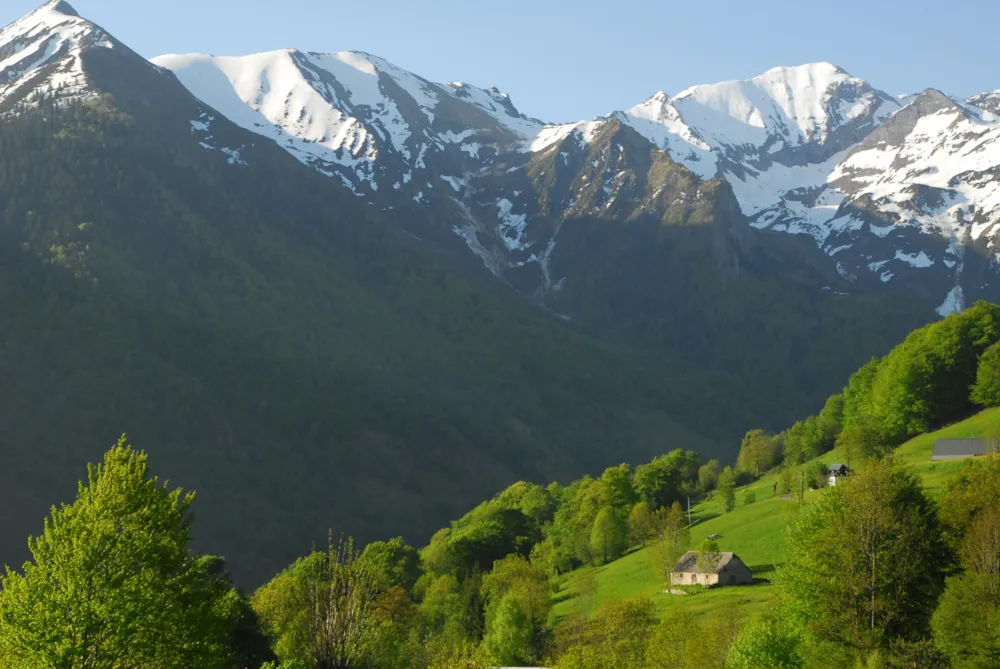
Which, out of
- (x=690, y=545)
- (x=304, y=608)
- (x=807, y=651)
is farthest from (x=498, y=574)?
(x=807, y=651)

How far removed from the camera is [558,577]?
110438mm

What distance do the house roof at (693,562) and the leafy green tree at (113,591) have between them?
2188 inches

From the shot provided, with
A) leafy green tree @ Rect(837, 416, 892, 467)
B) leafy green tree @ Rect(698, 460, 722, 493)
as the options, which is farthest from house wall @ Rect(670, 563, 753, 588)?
leafy green tree @ Rect(698, 460, 722, 493)

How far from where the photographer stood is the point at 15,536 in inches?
7662

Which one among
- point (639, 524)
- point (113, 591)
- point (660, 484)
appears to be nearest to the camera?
point (113, 591)

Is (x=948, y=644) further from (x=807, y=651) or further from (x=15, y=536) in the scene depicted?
(x=15, y=536)

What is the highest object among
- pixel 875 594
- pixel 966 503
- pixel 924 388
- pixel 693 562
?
pixel 924 388

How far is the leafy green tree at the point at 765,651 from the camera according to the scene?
163ft

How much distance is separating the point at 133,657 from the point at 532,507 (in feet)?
422

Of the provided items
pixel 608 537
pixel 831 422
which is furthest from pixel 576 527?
pixel 831 422

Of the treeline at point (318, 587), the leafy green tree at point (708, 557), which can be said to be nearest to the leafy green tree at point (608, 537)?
the treeline at point (318, 587)

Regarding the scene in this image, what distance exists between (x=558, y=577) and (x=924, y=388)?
47.0 metres

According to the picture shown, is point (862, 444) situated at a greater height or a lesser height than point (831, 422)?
lesser

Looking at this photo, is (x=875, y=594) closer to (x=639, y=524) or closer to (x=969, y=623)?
(x=969, y=623)
